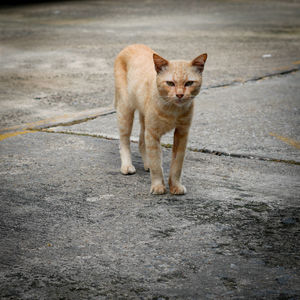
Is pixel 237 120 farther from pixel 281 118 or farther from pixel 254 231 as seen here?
pixel 254 231

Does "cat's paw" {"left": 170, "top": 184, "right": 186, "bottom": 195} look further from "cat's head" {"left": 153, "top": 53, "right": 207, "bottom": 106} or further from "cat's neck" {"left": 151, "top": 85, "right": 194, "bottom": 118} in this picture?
"cat's head" {"left": 153, "top": 53, "right": 207, "bottom": 106}

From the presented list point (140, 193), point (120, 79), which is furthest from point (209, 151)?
point (140, 193)

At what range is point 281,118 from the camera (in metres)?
5.98

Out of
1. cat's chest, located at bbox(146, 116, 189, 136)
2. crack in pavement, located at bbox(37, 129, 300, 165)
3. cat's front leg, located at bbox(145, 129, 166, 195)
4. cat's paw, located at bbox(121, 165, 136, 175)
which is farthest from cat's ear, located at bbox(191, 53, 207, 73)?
crack in pavement, located at bbox(37, 129, 300, 165)

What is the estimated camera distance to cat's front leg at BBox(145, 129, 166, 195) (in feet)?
13.0

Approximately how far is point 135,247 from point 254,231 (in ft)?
2.63

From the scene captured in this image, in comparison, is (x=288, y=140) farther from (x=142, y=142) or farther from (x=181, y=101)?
(x=181, y=101)

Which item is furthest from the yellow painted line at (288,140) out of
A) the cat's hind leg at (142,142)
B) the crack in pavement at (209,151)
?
the cat's hind leg at (142,142)

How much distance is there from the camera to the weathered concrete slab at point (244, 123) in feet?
16.7

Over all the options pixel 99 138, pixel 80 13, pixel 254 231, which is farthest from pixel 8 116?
pixel 80 13

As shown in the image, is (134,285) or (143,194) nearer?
(134,285)

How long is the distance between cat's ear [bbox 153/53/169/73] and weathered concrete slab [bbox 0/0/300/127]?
8.47 feet

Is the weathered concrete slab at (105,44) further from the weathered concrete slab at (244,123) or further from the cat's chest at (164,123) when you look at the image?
the cat's chest at (164,123)

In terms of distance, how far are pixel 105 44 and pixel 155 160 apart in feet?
23.2
